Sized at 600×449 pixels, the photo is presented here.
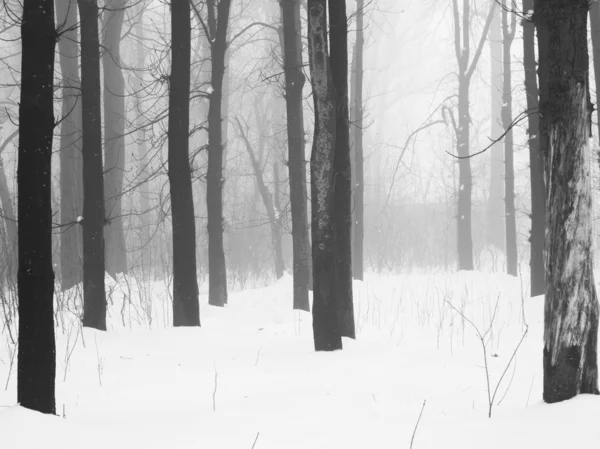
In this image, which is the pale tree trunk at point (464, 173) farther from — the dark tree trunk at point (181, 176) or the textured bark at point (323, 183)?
the textured bark at point (323, 183)

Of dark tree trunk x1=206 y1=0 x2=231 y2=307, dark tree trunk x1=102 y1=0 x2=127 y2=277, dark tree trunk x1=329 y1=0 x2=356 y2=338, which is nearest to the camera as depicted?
dark tree trunk x1=329 y1=0 x2=356 y2=338

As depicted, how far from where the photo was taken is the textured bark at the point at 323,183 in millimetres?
6324

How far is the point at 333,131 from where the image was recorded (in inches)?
250

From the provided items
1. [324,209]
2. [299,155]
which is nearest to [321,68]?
[324,209]

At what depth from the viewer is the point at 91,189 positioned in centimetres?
839

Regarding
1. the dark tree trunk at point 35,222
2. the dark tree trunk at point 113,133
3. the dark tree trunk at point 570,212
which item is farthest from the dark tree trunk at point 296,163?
the dark tree trunk at point 35,222

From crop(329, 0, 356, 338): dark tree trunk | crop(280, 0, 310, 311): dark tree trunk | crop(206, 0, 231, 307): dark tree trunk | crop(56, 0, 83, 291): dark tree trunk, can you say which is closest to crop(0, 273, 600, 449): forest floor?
crop(329, 0, 356, 338): dark tree trunk

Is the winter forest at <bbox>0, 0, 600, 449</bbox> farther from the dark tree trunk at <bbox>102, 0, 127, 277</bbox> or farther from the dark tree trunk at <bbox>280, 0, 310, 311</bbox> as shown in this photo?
the dark tree trunk at <bbox>102, 0, 127, 277</bbox>

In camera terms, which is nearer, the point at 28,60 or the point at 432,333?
the point at 28,60

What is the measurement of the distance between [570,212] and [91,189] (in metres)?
6.36

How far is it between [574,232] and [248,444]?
2.36m

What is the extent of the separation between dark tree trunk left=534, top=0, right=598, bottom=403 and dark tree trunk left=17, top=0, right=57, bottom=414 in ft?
10.2

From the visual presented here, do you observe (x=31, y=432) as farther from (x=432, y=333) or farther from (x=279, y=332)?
(x=432, y=333)

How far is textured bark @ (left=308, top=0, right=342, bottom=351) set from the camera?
249 inches
